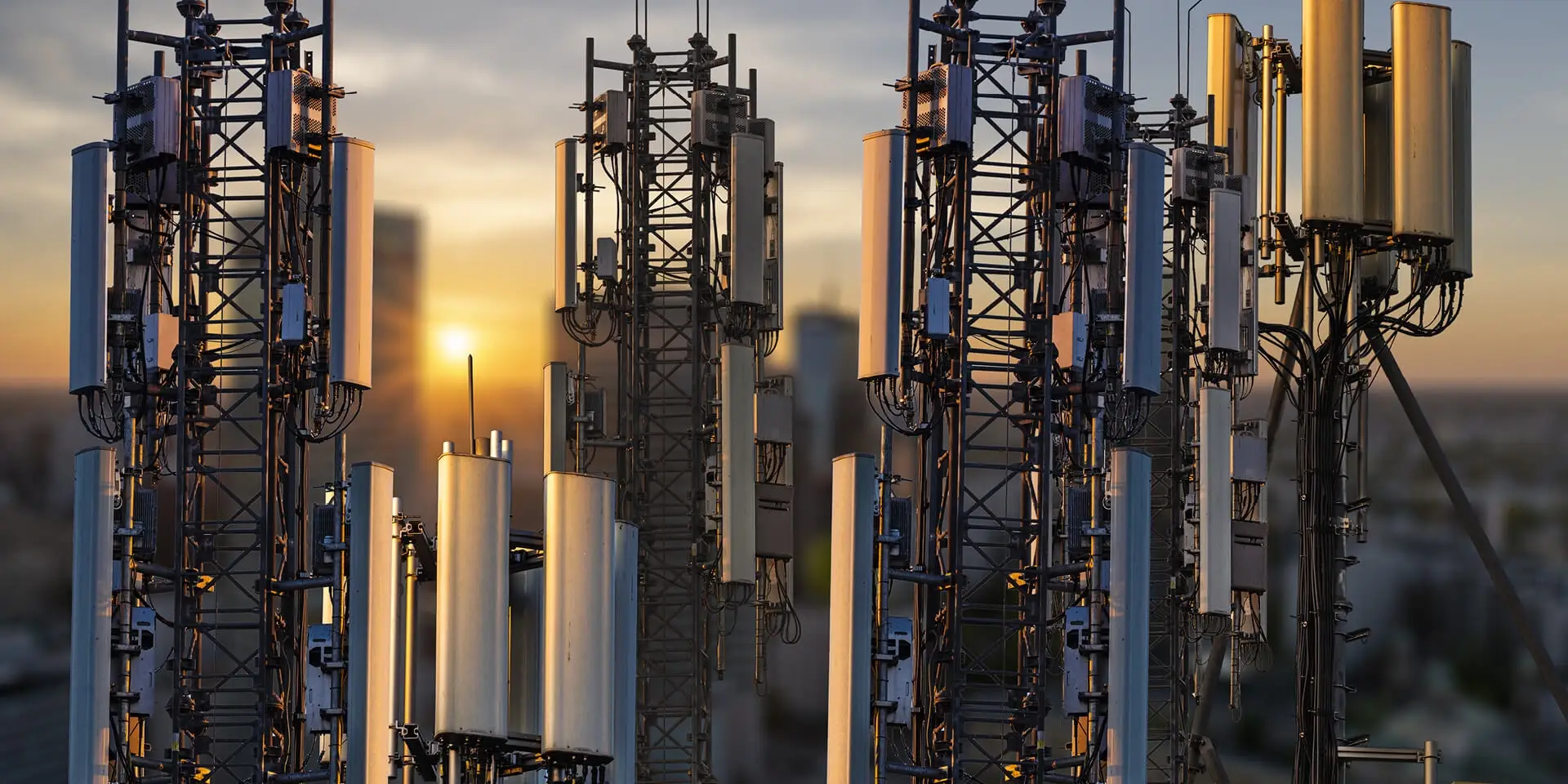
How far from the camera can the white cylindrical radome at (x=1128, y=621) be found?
21.9 meters

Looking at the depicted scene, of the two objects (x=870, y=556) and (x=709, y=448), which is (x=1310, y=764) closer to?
(x=870, y=556)

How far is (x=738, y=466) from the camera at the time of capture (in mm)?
30750

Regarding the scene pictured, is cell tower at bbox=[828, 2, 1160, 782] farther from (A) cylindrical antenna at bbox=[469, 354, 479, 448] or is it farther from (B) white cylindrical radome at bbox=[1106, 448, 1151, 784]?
(A) cylindrical antenna at bbox=[469, 354, 479, 448]

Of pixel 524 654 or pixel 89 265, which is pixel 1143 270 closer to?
pixel 524 654

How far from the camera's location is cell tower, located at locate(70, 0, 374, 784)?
2375 centimetres

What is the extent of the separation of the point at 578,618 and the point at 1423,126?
13.8 metres

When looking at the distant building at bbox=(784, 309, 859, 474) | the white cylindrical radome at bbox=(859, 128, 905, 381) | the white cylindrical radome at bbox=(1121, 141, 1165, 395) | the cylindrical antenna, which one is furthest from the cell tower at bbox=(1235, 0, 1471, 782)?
the cylindrical antenna

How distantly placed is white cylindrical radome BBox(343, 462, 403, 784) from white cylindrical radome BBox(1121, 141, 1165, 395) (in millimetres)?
7718

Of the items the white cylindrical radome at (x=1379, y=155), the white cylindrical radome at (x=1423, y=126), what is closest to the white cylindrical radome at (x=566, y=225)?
the white cylindrical radome at (x=1379, y=155)

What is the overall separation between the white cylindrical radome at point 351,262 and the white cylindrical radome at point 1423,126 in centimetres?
1195

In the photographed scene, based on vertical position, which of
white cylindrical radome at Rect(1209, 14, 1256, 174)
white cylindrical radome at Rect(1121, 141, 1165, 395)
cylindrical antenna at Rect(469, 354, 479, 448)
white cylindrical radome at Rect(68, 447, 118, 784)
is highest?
white cylindrical radome at Rect(1209, 14, 1256, 174)

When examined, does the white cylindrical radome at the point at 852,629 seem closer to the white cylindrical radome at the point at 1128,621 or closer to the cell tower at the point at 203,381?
the white cylindrical radome at the point at 1128,621

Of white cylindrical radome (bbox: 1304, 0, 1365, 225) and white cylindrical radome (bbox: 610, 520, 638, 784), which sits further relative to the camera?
white cylindrical radome (bbox: 1304, 0, 1365, 225)

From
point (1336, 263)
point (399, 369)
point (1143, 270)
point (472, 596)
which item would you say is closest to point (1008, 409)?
point (1143, 270)
